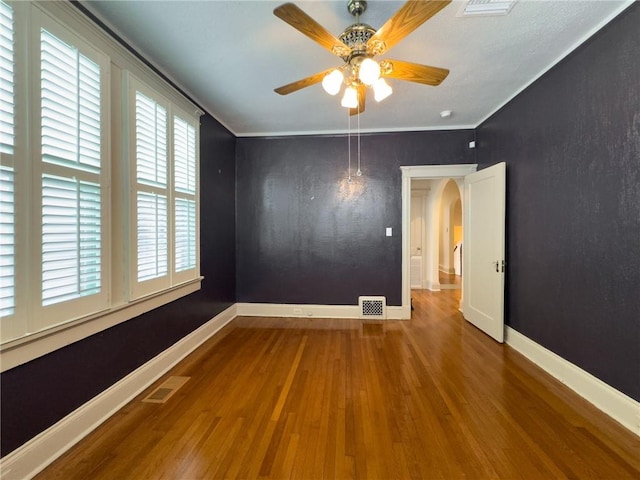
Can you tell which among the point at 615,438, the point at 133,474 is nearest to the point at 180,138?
the point at 133,474

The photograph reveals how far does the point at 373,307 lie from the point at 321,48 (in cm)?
319

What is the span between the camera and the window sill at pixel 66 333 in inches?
53.0

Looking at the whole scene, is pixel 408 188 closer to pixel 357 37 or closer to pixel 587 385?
pixel 357 37

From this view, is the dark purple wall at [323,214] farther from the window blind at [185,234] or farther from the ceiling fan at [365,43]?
the ceiling fan at [365,43]

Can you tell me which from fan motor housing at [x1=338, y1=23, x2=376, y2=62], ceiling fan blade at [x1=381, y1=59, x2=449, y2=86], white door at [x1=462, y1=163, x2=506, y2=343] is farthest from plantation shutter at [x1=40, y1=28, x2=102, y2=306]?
white door at [x1=462, y1=163, x2=506, y2=343]

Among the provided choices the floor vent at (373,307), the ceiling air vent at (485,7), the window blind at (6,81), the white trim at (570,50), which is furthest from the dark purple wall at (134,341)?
the white trim at (570,50)

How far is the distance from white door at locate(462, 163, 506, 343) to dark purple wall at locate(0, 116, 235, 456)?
11.0 ft

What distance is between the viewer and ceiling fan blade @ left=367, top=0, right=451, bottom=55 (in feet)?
4.15

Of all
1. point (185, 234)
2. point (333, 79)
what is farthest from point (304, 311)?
point (333, 79)

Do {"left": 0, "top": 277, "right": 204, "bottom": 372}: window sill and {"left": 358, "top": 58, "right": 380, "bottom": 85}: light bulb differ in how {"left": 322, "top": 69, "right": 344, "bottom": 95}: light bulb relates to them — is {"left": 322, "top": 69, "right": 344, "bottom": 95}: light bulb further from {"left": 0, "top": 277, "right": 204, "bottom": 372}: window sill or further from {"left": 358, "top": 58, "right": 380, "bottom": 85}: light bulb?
{"left": 0, "top": 277, "right": 204, "bottom": 372}: window sill

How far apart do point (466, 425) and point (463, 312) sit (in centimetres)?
239

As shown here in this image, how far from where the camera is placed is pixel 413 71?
1789 mm

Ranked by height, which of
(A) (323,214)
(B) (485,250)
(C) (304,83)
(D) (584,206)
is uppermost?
(C) (304,83)

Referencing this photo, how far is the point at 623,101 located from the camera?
180cm
